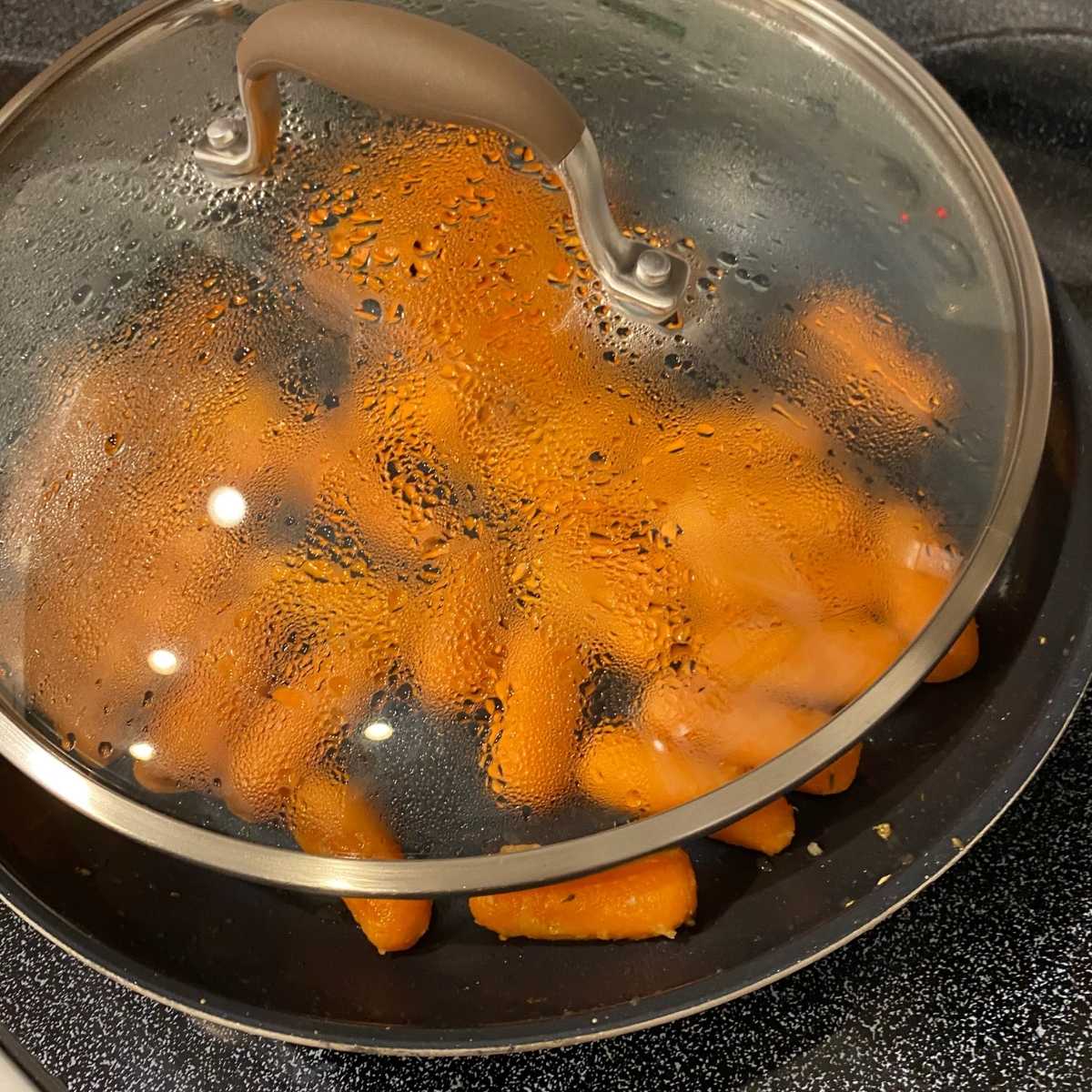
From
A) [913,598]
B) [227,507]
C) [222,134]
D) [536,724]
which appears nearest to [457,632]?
[536,724]

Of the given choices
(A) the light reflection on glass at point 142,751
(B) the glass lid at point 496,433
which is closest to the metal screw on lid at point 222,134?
(B) the glass lid at point 496,433

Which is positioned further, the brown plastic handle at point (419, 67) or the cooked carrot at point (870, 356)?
the cooked carrot at point (870, 356)

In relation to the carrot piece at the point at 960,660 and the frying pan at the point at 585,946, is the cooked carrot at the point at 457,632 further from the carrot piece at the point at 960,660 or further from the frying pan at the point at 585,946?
the carrot piece at the point at 960,660

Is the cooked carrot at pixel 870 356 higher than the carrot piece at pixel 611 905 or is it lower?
higher

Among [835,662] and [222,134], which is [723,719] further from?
[222,134]

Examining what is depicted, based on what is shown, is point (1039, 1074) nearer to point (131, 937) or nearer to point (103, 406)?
point (131, 937)

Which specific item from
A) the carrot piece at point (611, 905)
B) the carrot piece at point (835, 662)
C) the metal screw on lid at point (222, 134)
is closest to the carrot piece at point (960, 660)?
the carrot piece at point (835, 662)

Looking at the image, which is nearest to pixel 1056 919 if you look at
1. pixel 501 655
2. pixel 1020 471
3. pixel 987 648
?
pixel 987 648

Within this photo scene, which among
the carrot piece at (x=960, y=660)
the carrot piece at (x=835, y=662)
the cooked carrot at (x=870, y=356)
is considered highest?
the cooked carrot at (x=870, y=356)

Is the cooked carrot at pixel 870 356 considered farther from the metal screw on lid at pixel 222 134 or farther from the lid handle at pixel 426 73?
the metal screw on lid at pixel 222 134
